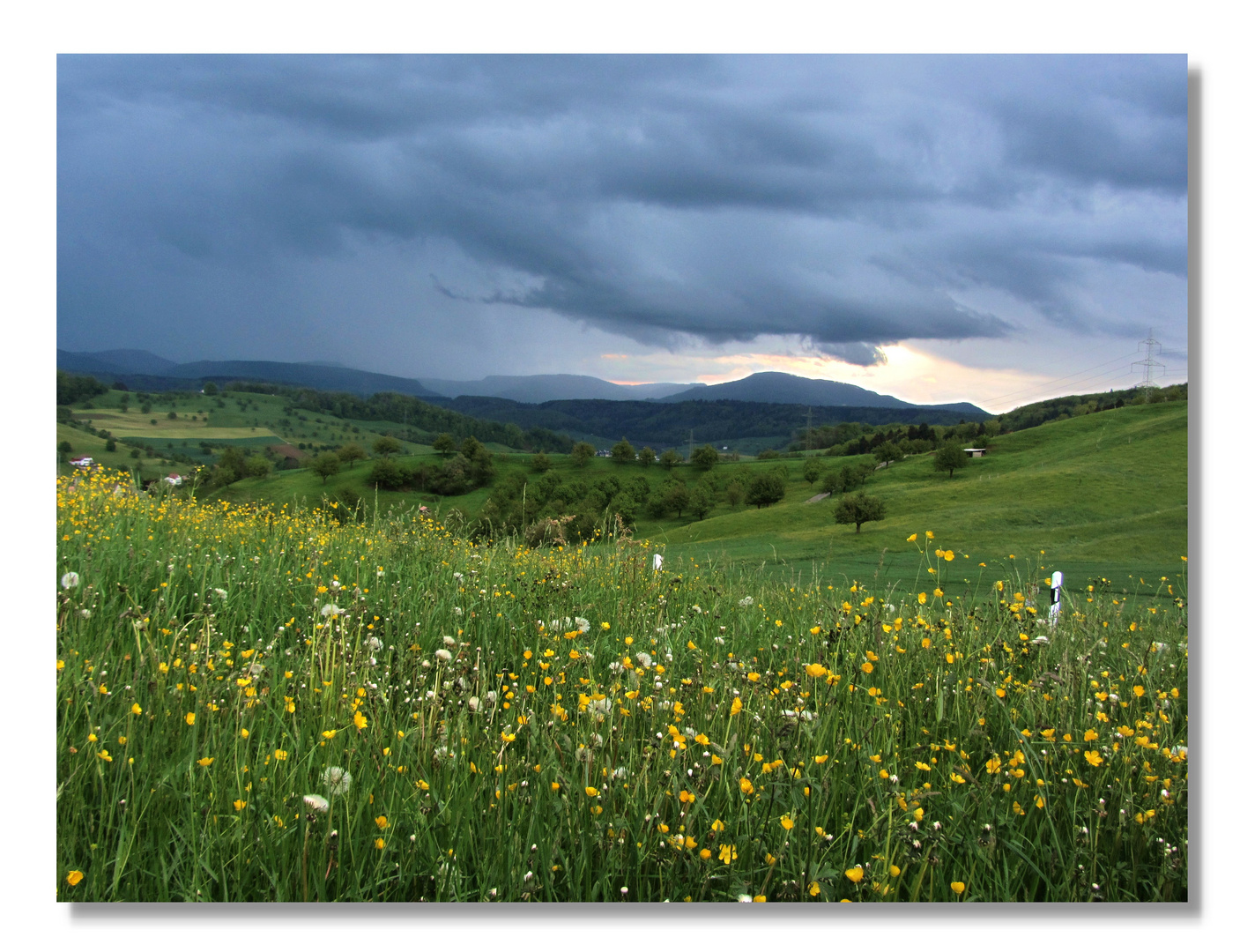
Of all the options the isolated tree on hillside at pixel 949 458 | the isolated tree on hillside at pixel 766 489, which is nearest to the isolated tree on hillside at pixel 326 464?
the isolated tree on hillside at pixel 949 458

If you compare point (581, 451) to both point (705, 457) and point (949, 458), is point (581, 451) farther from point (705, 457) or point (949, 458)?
point (705, 457)

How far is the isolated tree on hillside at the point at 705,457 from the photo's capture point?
46.0 m

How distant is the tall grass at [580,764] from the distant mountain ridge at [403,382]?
134 cm

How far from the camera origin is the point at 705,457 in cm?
4850

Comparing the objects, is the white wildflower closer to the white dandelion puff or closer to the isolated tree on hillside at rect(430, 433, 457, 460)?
the white dandelion puff

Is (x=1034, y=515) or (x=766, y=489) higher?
(x=766, y=489)

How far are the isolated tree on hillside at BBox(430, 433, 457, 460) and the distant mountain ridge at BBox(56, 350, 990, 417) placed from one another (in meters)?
2.79

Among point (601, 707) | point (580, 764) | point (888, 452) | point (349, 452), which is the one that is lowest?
point (580, 764)

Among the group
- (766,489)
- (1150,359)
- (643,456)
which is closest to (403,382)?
(1150,359)

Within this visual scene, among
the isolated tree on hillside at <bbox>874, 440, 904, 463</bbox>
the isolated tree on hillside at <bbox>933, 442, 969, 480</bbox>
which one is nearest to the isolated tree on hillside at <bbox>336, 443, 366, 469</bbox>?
the isolated tree on hillside at <bbox>933, 442, 969, 480</bbox>

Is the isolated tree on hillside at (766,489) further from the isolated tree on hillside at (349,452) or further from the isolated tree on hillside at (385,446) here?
the isolated tree on hillside at (349,452)

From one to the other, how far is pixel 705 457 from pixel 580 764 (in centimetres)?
4625
